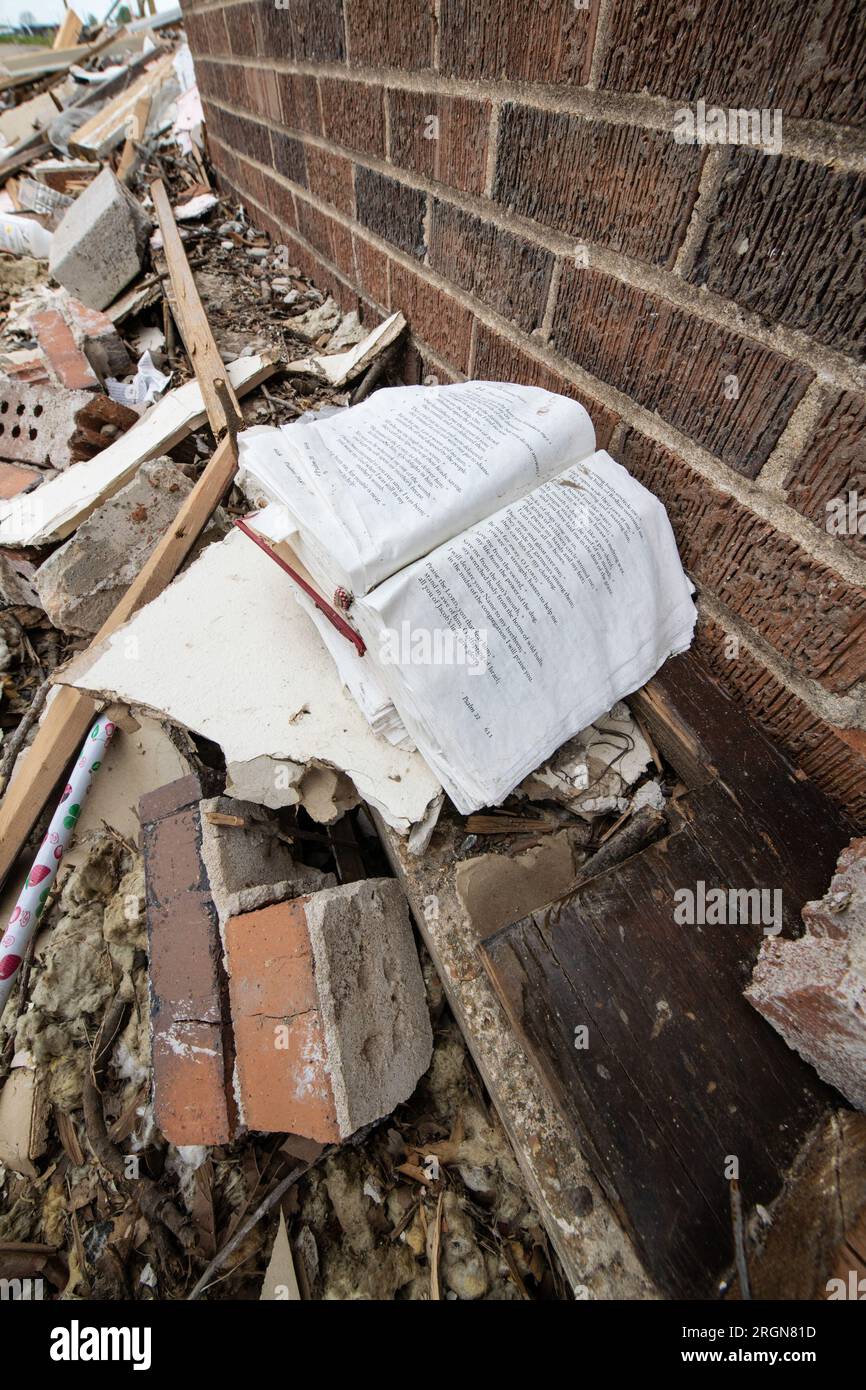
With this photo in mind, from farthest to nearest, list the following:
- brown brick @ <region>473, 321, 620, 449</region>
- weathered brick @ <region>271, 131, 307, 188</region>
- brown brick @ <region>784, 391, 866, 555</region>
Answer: weathered brick @ <region>271, 131, 307, 188</region>, brown brick @ <region>473, 321, 620, 449</region>, brown brick @ <region>784, 391, 866, 555</region>

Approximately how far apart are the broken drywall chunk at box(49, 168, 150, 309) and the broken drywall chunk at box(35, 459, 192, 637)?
226 cm

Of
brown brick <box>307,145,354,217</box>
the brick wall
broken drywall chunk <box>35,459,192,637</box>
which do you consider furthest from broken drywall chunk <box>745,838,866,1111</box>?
brown brick <box>307,145,354,217</box>

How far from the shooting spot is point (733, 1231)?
32.0 inches

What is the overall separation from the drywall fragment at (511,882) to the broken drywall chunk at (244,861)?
0.47 m

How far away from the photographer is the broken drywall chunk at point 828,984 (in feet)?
2.67

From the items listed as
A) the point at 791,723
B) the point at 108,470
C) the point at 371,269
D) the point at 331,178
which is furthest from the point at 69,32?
the point at 791,723

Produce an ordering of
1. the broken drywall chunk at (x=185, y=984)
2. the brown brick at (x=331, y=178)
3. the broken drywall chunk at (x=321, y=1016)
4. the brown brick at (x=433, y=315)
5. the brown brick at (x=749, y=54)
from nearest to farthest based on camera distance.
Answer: the brown brick at (x=749, y=54) → the broken drywall chunk at (x=321, y=1016) → the broken drywall chunk at (x=185, y=984) → the brown brick at (x=433, y=315) → the brown brick at (x=331, y=178)

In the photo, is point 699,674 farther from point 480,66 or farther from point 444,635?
point 480,66

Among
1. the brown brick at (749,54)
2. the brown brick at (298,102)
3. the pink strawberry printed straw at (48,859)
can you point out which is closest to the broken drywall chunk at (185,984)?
the pink strawberry printed straw at (48,859)

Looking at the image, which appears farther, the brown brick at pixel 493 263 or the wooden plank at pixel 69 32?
the wooden plank at pixel 69 32

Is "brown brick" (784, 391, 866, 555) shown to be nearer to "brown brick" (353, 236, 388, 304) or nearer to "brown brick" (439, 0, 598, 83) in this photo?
→ "brown brick" (439, 0, 598, 83)

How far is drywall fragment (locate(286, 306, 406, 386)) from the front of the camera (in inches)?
84.6

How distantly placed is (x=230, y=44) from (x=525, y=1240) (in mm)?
5376

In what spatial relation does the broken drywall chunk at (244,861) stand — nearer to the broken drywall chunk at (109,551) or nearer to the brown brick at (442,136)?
the broken drywall chunk at (109,551)
